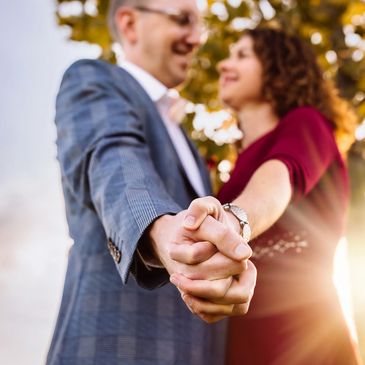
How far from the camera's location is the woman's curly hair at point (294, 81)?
9.02ft

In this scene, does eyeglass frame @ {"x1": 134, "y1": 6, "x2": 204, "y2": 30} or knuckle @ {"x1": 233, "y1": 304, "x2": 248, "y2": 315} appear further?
eyeglass frame @ {"x1": 134, "y1": 6, "x2": 204, "y2": 30}

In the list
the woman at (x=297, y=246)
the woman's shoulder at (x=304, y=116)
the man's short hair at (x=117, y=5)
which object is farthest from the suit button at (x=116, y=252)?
the man's short hair at (x=117, y=5)

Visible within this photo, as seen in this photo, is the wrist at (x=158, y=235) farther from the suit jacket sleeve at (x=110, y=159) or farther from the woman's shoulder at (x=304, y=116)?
the woman's shoulder at (x=304, y=116)

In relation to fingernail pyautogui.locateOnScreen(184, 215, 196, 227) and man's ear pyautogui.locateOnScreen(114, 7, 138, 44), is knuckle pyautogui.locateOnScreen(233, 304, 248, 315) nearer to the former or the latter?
fingernail pyautogui.locateOnScreen(184, 215, 196, 227)

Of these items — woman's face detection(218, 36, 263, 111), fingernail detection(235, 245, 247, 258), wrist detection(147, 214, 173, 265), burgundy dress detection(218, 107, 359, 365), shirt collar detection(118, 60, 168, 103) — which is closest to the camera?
fingernail detection(235, 245, 247, 258)

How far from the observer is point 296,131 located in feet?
7.22

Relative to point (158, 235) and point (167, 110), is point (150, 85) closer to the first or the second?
point (167, 110)

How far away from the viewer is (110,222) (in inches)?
59.2

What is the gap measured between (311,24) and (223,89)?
2202 mm

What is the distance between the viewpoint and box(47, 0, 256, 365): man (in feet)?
4.04

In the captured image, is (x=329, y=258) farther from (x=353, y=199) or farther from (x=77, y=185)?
(x=353, y=199)

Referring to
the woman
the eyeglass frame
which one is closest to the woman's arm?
the woman

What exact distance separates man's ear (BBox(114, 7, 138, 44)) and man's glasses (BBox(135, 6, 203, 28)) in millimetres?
52

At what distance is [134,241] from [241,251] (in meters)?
0.30
